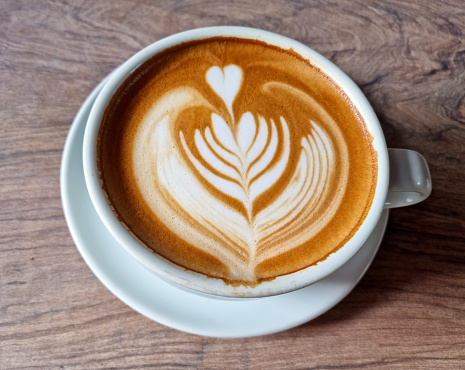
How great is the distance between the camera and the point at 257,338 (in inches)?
41.4

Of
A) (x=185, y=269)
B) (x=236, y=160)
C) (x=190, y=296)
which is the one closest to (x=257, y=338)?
(x=190, y=296)

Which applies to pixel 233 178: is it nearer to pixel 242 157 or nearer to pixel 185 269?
pixel 242 157

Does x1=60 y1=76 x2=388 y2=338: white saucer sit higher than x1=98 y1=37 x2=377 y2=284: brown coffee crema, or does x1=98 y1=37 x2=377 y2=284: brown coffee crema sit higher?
x1=98 y1=37 x2=377 y2=284: brown coffee crema

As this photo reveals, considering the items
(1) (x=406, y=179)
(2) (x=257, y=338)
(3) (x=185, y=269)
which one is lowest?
(2) (x=257, y=338)

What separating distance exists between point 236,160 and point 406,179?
368 millimetres

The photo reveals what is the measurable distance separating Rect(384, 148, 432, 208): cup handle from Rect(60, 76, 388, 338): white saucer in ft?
0.44

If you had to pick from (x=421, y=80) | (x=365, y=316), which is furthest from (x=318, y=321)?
(x=421, y=80)

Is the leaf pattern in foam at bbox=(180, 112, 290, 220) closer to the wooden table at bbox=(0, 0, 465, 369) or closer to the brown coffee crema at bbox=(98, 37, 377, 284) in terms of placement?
the brown coffee crema at bbox=(98, 37, 377, 284)

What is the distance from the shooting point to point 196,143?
0.97m

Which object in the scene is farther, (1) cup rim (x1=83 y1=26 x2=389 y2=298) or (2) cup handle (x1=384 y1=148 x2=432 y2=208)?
(2) cup handle (x1=384 y1=148 x2=432 y2=208)

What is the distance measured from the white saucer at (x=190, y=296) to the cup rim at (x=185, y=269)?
6.3 inches

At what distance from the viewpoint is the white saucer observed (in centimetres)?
99

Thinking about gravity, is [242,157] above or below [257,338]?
above

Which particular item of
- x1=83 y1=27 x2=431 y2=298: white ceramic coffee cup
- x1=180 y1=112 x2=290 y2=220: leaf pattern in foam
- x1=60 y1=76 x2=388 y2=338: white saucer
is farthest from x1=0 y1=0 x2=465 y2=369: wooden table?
x1=180 y1=112 x2=290 y2=220: leaf pattern in foam
